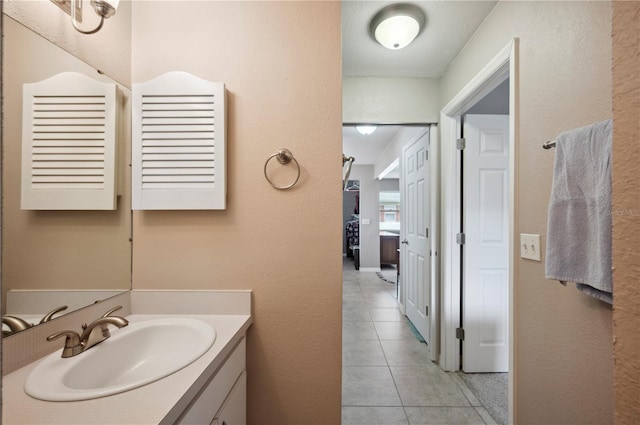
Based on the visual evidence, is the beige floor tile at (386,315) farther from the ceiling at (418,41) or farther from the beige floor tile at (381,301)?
the ceiling at (418,41)

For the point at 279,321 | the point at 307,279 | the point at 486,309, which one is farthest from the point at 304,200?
the point at 486,309

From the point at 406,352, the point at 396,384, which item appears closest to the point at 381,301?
the point at 406,352

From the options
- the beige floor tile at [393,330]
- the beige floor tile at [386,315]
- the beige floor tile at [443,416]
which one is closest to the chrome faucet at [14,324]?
the beige floor tile at [443,416]

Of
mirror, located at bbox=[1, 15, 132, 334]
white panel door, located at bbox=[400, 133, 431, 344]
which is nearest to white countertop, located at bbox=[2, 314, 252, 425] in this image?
mirror, located at bbox=[1, 15, 132, 334]

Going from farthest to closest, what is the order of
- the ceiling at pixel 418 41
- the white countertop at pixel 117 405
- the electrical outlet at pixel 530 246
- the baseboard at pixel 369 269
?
the baseboard at pixel 369 269, the ceiling at pixel 418 41, the electrical outlet at pixel 530 246, the white countertop at pixel 117 405

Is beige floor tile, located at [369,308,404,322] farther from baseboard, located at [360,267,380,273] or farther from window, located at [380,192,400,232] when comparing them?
window, located at [380,192,400,232]

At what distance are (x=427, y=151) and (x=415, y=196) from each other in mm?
534

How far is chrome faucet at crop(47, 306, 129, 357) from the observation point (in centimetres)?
84

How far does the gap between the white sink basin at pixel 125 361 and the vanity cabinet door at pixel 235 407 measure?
0.24 metres

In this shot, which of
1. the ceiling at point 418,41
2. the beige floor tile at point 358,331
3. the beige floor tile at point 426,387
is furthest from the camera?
the beige floor tile at point 358,331

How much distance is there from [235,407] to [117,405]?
498 mm

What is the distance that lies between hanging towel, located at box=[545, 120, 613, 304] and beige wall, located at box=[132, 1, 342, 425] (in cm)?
86

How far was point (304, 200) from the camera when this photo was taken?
1227mm

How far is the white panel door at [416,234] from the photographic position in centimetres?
245
